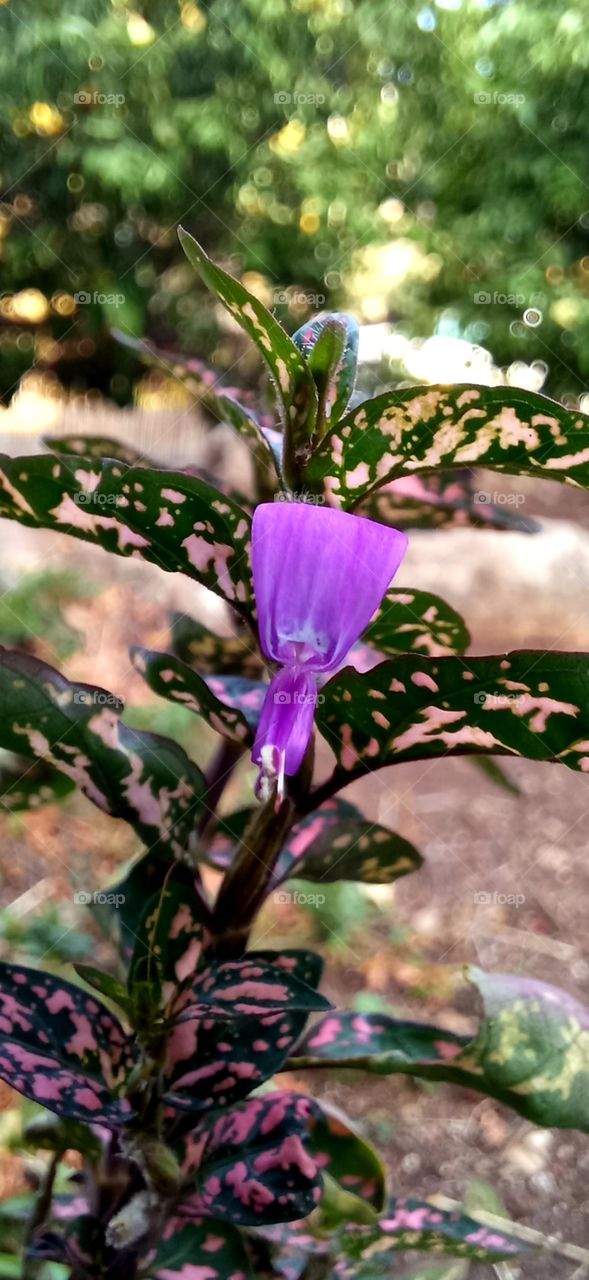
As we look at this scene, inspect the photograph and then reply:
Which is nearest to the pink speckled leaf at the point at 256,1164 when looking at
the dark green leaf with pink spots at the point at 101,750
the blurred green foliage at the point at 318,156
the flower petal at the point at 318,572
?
the dark green leaf with pink spots at the point at 101,750

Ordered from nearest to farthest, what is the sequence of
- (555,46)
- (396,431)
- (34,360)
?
1. (396,431)
2. (555,46)
3. (34,360)

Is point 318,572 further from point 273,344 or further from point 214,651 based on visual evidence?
point 214,651

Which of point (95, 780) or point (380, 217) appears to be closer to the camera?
point (95, 780)

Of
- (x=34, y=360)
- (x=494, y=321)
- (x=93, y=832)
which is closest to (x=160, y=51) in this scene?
(x=34, y=360)

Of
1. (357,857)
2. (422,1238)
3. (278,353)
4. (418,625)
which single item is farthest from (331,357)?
(422,1238)

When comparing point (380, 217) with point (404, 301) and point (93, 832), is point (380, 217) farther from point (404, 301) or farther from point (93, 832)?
point (93, 832)

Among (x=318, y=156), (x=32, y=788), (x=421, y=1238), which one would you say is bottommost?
(x=421, y=1238)

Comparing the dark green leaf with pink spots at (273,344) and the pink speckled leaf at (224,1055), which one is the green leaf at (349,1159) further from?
the dark green leaf with pink spots at (273,344)
